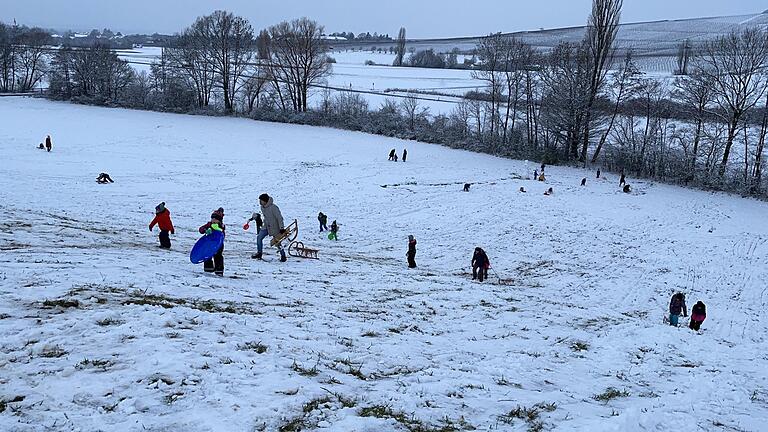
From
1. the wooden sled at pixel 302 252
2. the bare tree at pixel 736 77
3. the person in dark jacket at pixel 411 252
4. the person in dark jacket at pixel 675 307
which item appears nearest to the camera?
the person in dark jacket at pixel 675 307

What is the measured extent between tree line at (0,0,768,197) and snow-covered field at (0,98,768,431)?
1364cm

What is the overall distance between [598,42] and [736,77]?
11.1m

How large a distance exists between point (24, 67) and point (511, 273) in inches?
3437

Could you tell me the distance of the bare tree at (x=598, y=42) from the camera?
148 feet

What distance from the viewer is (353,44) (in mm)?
176250

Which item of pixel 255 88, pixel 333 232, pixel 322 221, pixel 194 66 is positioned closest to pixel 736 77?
pixel 322 221

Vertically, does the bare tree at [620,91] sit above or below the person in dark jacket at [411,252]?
above

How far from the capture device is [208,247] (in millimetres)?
Result: 12000

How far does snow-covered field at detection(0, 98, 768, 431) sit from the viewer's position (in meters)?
6.24

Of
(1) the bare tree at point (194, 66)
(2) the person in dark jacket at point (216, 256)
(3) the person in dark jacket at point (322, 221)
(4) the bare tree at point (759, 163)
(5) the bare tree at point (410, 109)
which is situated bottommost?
(3) the person in dark jacket at point (322, 221)

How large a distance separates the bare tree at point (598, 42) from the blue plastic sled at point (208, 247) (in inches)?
1575

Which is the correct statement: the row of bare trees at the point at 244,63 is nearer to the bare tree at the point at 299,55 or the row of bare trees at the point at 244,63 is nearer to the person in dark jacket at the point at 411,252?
the bare tree at the point at 299,55

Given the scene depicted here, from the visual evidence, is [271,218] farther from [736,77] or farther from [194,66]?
[194,66]

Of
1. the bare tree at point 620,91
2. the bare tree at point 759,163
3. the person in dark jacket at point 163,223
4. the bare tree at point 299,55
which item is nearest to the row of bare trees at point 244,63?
the bare tree at point 299,55
